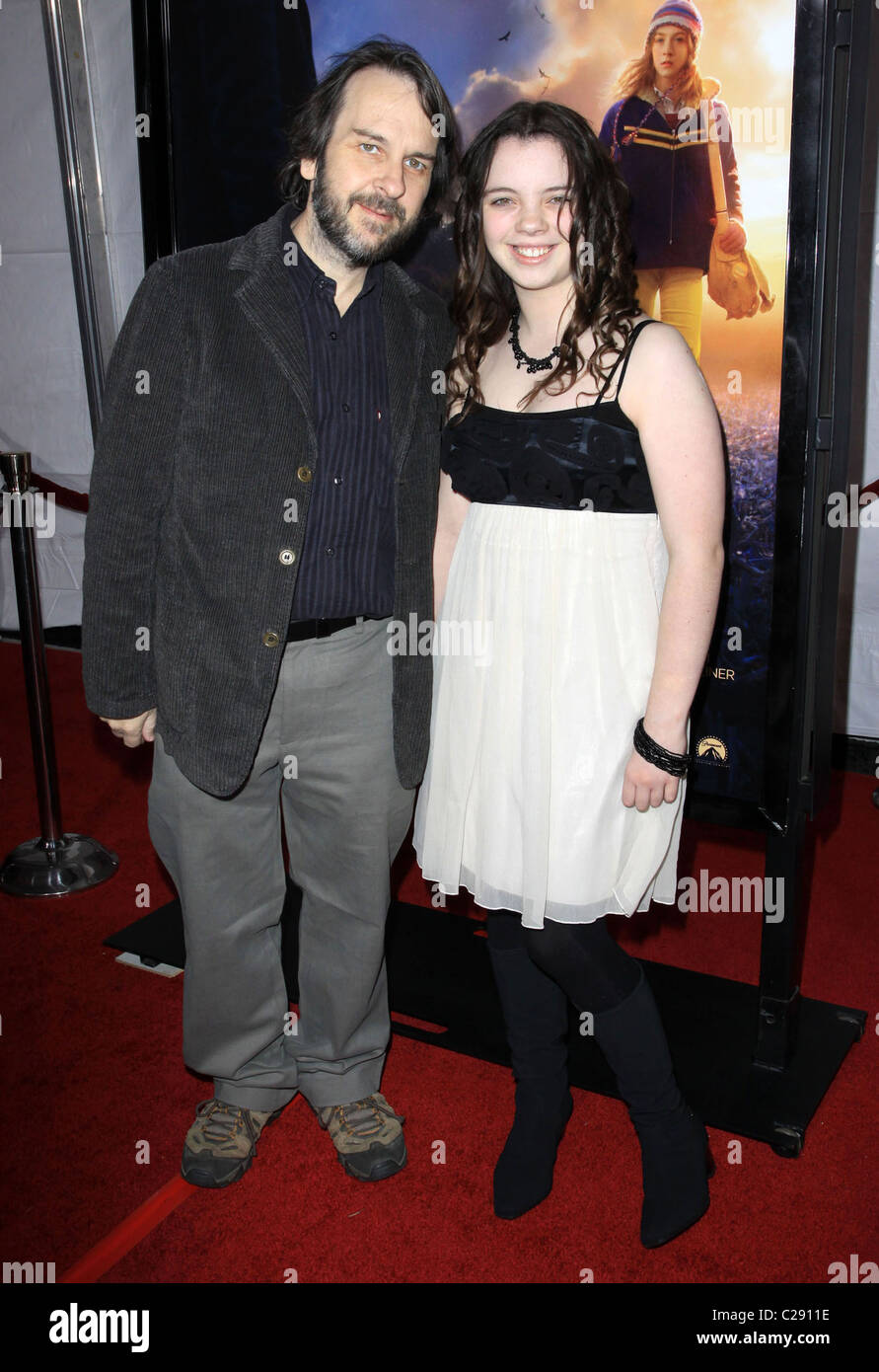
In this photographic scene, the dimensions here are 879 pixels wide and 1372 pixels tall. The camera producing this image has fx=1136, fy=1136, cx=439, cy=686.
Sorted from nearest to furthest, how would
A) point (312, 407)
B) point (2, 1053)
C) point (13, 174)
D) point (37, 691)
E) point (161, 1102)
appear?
point (312, 407) → point (161, 1102) → point (2, 1053) → point (37, 691) → point (13, 174)

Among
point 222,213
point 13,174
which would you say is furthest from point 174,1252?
point 13,174

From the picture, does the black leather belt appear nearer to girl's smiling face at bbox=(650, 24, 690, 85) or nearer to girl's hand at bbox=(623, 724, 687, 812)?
girl's hand at bbox=(623, 724, 687, 812)

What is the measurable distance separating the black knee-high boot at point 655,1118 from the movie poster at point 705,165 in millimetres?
562

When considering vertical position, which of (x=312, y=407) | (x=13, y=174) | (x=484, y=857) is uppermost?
(x=13, y=174)

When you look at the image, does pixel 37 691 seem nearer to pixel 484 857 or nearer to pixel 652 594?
pixel 484 857

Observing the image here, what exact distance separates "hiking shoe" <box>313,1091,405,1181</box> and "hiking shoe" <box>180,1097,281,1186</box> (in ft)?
0.48

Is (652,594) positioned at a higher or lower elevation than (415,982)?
higher

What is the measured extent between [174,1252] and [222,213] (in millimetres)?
2235

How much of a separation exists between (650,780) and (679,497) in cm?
45

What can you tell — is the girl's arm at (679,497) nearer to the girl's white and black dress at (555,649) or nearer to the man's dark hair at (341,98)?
the girl's white and black dress at (555,649)

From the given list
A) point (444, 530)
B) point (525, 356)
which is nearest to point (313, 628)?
point (444, 530)

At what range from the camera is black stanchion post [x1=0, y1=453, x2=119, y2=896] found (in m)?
3.28

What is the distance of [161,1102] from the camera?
2453 mm

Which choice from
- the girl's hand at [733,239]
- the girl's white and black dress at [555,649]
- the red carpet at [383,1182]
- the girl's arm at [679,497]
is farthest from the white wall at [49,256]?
the girl's arm at [679,497]
